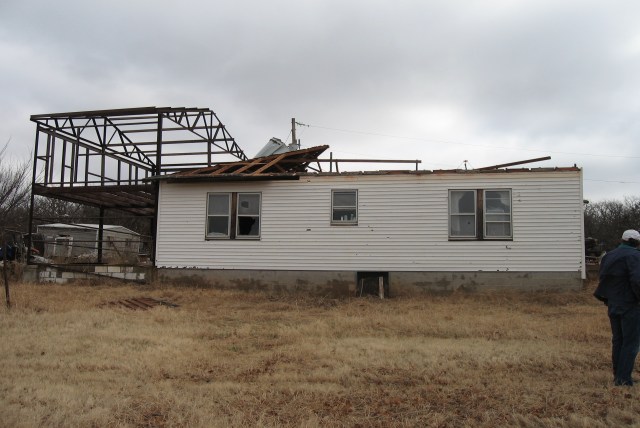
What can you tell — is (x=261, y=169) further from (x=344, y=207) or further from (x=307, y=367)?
(x=307, y=367)

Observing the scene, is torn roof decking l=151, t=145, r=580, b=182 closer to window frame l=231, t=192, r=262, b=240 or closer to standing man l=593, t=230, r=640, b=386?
window frame l=231, t=192, r=262, b=240

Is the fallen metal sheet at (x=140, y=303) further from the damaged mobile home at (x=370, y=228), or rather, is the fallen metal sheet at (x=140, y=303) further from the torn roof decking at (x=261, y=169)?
the torn roof decking at (x=261, y=169)

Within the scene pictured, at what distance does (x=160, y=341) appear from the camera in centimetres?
833

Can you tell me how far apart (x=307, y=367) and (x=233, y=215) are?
355 inches

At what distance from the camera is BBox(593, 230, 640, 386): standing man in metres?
5.61

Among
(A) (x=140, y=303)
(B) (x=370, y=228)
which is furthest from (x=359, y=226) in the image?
(A) (x=140, y=303)

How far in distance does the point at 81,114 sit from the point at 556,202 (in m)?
14.4

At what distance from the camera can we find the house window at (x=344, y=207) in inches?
584

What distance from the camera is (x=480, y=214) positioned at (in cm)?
1428

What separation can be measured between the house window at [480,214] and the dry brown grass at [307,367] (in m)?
2.61

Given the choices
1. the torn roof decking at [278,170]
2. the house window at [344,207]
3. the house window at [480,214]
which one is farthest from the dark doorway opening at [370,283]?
the torn roof decking at [278,170]

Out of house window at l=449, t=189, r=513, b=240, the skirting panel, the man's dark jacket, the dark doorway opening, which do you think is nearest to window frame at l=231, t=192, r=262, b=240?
the skirting panel

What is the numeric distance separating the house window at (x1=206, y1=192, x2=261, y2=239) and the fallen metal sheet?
9.94ft

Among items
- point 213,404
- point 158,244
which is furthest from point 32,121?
point 213,404
